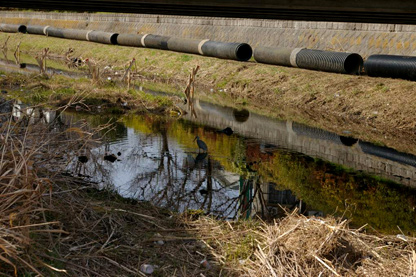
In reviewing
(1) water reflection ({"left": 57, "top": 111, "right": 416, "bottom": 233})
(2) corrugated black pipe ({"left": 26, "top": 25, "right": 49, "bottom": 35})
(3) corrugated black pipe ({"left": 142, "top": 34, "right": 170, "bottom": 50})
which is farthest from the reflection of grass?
(2) corrugated black pipe ({"left": 26, "top": 25, "right": 49, "bottom": 35})

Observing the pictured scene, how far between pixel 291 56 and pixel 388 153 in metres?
8.43

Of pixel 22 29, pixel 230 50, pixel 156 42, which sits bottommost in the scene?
pixel 22 29

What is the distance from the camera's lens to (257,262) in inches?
203

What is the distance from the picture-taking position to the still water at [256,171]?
796 cm

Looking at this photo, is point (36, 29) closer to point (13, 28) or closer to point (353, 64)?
point (13, 28)

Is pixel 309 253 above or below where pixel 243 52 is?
above

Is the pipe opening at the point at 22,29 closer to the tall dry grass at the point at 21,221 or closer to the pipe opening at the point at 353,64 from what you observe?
the pipe opening at the point at 353,64

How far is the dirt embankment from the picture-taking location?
13617 millimetres

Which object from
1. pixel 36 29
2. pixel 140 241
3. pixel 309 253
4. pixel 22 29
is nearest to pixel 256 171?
pixel 140 241

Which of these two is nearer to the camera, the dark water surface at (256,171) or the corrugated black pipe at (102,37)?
the dark water surface at (256,171)

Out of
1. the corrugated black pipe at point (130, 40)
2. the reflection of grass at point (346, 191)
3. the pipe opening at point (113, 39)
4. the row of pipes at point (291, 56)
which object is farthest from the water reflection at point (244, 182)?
the pipe opening at point (113, 39)

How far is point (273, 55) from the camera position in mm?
20266

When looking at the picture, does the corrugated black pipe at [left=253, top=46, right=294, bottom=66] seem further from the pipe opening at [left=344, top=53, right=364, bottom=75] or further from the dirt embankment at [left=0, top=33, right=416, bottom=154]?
the pipe opening at [left=344, top=53, right=364, bottom=75]

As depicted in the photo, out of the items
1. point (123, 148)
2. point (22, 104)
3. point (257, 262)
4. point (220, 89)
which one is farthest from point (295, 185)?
point (220, 89)
